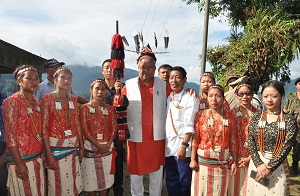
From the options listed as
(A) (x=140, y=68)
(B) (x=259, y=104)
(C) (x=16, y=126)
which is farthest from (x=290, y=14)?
(C) (x=16, y=126)

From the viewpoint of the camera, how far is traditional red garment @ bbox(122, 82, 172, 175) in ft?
12.5

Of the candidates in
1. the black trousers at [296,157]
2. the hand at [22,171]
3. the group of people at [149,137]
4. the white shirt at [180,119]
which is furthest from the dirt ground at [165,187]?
the hand at [22,171]

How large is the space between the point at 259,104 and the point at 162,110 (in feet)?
5.87

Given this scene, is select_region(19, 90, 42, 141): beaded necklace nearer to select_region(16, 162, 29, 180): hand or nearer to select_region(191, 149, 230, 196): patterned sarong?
select_region(16, 162, 29, 180): hand

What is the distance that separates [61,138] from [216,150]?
6.38 feet

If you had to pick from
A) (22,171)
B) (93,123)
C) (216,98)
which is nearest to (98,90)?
(93,123)

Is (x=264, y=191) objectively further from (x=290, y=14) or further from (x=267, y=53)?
(x=290, y=14)

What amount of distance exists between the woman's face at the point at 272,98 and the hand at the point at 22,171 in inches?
108

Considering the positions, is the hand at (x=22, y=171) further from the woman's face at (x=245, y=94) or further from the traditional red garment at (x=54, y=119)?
the woman's face at (x=245, y=94)

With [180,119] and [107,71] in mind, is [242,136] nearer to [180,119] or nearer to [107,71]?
[180,119]

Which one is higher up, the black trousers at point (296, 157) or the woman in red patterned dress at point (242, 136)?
the woman in red patterned dress at point (242, 136)

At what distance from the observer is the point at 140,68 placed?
377 centimetres

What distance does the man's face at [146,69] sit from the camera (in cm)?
373

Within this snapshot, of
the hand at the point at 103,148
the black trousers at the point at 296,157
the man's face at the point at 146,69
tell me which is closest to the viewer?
the hand at the point at 103,148
